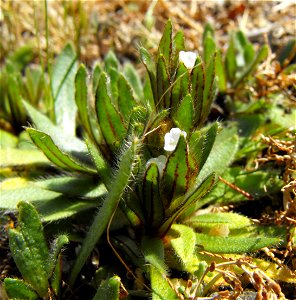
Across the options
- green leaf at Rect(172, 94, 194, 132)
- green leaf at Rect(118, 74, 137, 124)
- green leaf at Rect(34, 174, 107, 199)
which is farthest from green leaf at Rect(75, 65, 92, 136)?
green leaf at Rect(172, 94, 194, 132)

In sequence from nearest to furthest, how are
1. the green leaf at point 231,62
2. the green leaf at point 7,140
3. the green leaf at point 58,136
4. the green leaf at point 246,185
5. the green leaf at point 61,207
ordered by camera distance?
the green leaf at point 61,207, the green leaf at point 246,185, the green leaf at point 58,136, the green leaf at point 7,140, the green leaf at point 231,62

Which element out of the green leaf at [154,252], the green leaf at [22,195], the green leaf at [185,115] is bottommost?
the green leaf at [154,252]

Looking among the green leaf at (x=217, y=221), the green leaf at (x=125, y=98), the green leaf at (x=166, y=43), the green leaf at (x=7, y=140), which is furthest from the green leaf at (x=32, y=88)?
the green leaf at (x=217, y=221)

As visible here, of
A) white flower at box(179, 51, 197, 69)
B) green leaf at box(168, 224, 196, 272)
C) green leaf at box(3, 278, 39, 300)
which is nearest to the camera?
green leaf at box(3, 278, 39, 300)

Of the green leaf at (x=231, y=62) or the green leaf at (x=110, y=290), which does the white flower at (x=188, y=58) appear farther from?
the green leaf at (x=231, y=62)

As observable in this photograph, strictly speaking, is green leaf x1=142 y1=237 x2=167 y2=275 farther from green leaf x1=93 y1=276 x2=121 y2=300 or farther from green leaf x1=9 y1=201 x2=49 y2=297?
green leaf x1=9 y1=201 x2=49 y2=297

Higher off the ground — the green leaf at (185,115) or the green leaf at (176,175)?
the green leaf at (185,115)

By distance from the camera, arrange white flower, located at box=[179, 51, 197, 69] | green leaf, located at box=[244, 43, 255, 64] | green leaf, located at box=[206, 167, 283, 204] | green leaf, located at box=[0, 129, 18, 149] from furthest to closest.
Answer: green leaf, located at box=[244, 43, 255, 64] < green leaf, located at box=[0, 129, 18, 149] < green leaf, located at box=[206, 167, 283, 204] < white flower, located at box=[179, 51, 197, 69]
